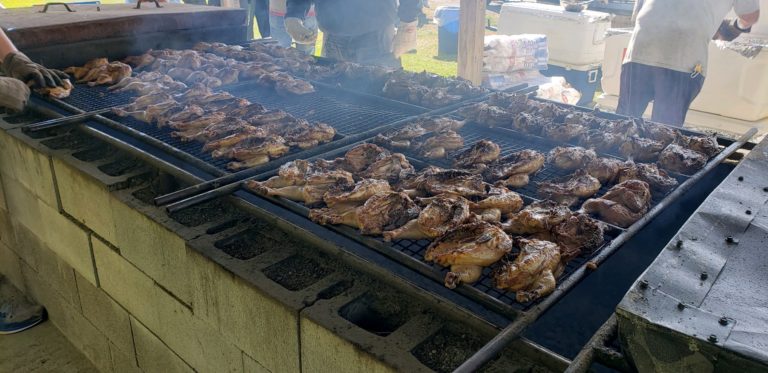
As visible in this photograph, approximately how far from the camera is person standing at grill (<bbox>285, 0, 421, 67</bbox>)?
9188mm

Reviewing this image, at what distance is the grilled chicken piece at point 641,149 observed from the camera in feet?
13.4

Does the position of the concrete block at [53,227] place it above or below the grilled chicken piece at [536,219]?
below

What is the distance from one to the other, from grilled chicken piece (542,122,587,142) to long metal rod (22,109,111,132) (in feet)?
12.6

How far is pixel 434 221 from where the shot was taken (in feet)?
9.78

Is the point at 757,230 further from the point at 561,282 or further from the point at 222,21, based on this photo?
the point at 222,21

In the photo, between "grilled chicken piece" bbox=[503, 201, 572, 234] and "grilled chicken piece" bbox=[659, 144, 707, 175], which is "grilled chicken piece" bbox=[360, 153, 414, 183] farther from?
"grilled chicken piece" bbox=[659, 144, 707, 175]

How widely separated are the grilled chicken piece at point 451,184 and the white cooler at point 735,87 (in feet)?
26.3

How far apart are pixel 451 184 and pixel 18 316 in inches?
188

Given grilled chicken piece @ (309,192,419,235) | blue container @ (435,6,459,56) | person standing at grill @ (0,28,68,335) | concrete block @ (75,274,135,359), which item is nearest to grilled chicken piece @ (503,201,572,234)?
grilled chicken piece @ (309,192,419,235)

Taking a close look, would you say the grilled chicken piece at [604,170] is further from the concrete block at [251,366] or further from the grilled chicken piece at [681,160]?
the concrete block at [251,366]

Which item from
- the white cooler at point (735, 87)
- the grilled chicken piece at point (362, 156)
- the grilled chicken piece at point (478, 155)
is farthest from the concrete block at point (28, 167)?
the white cooler at point (735, 87)

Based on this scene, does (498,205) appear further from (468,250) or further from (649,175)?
(649,175)

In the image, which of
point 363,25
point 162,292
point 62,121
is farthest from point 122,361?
point 363,25

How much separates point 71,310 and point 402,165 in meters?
3.49
